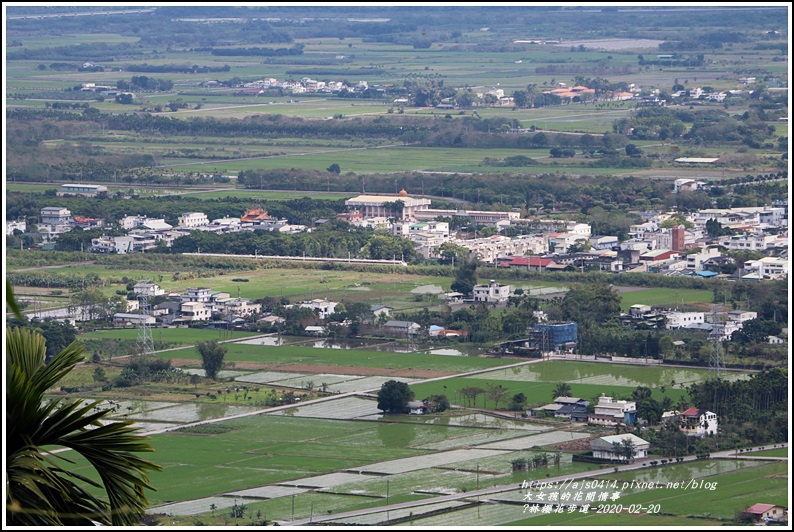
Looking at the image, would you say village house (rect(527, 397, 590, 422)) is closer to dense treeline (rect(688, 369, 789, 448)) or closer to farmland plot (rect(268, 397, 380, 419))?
dense treeline (rect(688, 369, 789, 448))

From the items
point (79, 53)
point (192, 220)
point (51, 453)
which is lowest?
point (192, 220)

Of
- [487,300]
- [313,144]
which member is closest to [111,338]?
[487,300]

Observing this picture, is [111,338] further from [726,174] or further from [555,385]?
[726,174]

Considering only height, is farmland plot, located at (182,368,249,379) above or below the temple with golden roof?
below

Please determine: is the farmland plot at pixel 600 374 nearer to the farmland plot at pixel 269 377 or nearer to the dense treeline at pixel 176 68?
the farmland plot at pixel 269 377

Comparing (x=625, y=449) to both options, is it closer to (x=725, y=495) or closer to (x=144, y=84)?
(x=725, y=495)

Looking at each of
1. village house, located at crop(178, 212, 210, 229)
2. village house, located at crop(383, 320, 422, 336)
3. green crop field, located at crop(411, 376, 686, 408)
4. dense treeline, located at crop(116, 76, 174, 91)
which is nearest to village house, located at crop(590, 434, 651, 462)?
green crop field, located at crop(411, 376, 686, 408)

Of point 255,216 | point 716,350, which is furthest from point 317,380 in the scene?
point 255,216
